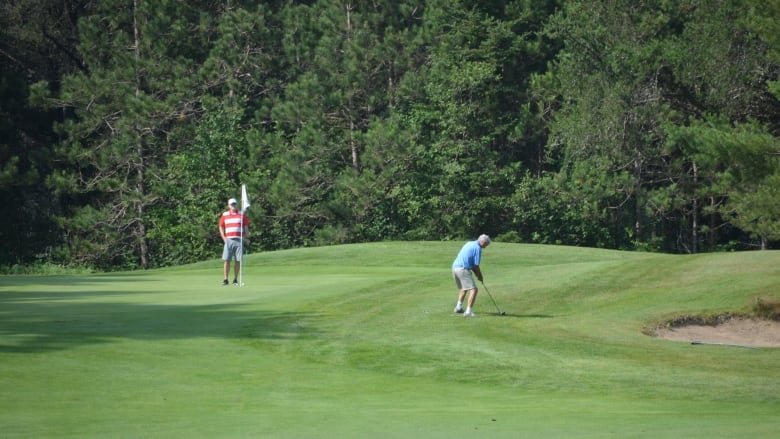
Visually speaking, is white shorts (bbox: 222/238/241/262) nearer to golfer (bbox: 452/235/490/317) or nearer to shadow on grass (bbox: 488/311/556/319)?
golfer (bbox: 452/235/490/317)

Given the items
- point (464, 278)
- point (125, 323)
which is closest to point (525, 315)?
point (464, 278)

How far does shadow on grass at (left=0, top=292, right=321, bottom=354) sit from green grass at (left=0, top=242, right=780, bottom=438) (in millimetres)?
49

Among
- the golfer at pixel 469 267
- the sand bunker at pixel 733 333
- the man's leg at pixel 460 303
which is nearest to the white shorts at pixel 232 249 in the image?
the man's leg at pixel 460 303

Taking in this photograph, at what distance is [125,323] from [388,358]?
177 inches

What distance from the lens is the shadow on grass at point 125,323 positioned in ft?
53.1

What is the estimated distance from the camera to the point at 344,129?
57.3m

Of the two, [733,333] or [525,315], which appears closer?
[733,333]

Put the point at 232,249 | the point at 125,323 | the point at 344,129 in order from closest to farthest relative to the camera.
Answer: the point at 125,323, the point at 232,249, the point at 344,129

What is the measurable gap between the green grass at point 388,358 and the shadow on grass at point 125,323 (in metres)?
0.05

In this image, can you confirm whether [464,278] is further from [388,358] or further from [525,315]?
[388,358]

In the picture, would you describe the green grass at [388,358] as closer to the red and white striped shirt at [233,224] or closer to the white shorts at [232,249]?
the white shorts at [232,249]

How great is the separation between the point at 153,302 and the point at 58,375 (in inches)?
293

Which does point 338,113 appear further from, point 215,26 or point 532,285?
point 532,285

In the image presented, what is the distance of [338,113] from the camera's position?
189 ft
